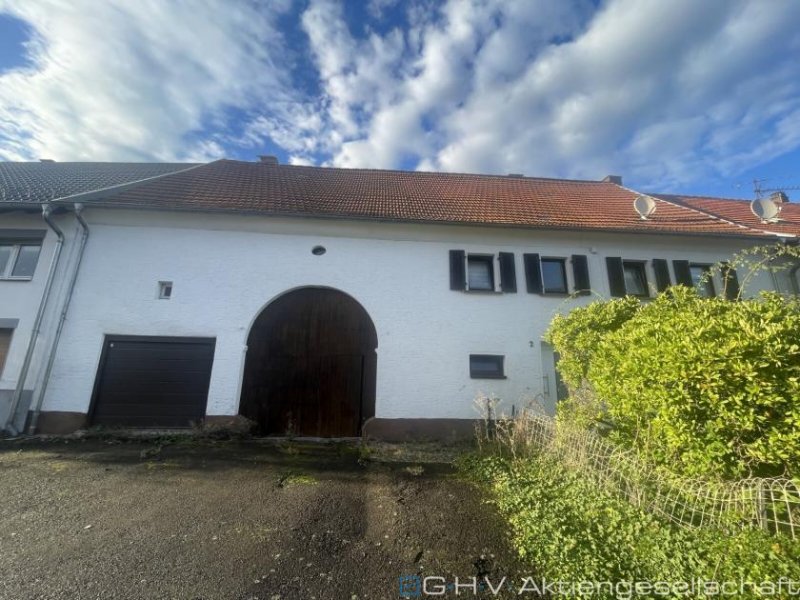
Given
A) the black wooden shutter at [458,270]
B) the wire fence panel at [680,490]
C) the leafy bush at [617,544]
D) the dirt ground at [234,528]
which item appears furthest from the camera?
the black wooden shutter at [458,270]

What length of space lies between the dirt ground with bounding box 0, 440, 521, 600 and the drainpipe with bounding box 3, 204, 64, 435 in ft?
5.97

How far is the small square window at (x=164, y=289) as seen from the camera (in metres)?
8.12

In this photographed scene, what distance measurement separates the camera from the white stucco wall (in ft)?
25.6

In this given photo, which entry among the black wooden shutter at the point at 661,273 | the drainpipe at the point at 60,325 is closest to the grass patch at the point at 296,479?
the drainpipe at the point at 60,325

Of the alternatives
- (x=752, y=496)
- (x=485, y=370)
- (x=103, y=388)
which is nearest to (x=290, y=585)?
(x=752, y=496)

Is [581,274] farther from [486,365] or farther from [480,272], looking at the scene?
[486,365]

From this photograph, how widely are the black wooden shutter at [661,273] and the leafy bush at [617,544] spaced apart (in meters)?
6.98

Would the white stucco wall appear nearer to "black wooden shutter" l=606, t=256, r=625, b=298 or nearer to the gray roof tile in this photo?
"black wooden shutter" l=606, t=256, r=625, b=298

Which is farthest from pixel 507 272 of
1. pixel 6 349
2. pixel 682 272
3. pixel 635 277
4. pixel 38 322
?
pixel 6 349

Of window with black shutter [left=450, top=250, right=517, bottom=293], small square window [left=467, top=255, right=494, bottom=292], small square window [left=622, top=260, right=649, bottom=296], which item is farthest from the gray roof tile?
small square window [left=622, top=260, right=649, bottom=296]

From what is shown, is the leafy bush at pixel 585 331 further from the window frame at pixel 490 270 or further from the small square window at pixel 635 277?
the small square window at pixel 635 277

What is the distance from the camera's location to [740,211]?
1241 cm

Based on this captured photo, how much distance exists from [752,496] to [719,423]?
2.04 ft

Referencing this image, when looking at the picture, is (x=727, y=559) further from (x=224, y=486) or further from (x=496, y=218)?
(x=496, y=218)
